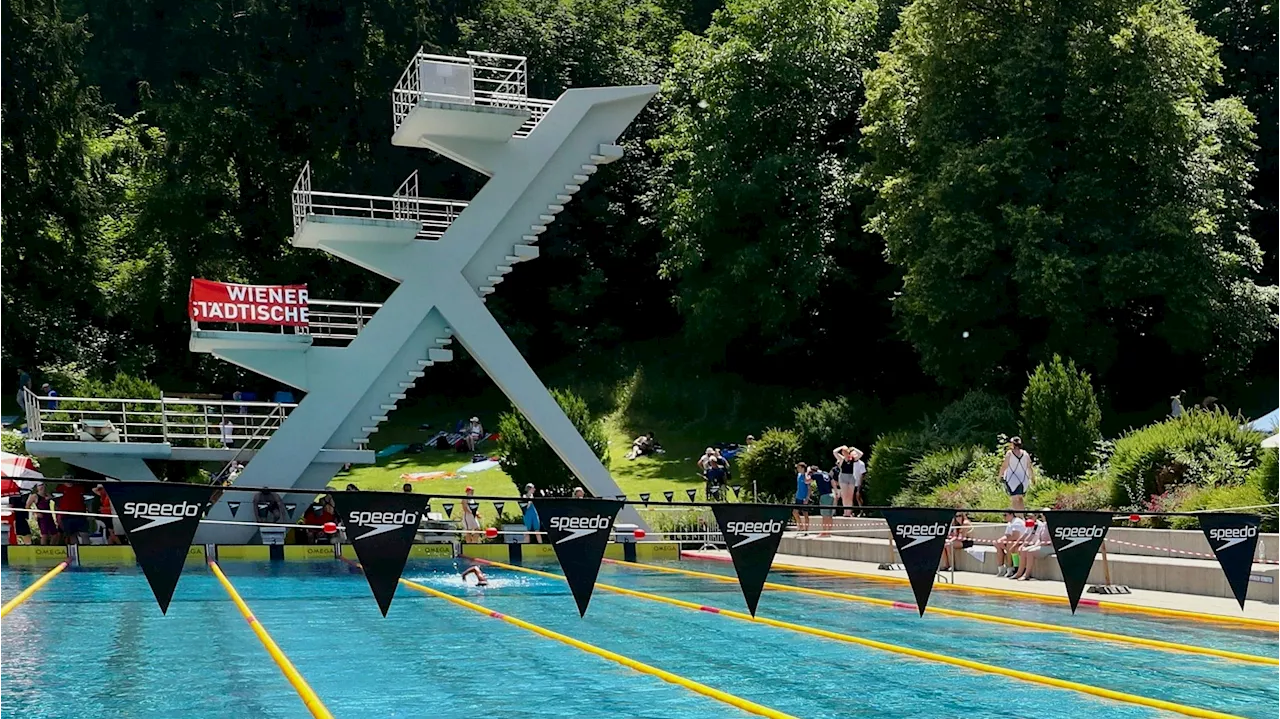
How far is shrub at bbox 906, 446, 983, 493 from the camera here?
2877 cm

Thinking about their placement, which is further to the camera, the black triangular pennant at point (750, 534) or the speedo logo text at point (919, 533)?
the speedo logo text at point (919, 533)

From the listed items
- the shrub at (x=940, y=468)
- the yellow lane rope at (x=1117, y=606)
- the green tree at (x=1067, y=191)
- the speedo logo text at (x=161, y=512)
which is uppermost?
the green tree at (x=1067, y=191)

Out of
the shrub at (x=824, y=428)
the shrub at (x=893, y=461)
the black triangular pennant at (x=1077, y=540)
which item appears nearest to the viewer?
the black triangular pennant at (x=1077, y=540)

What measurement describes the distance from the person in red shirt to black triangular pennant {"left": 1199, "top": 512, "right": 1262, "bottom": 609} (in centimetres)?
1975

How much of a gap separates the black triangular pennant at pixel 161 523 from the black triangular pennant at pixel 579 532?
2.79 metres

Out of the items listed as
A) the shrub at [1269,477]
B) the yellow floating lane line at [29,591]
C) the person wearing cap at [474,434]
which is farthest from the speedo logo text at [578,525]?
the person wearing cap at [474,434]

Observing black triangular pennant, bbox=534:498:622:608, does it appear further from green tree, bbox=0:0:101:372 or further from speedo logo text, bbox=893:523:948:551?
green tree, bbox=0:0:101:372

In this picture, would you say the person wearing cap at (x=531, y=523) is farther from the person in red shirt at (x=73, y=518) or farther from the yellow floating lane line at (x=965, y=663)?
the person in red shirt at (x=73, y=518)

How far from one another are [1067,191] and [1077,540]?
24598 millimetres

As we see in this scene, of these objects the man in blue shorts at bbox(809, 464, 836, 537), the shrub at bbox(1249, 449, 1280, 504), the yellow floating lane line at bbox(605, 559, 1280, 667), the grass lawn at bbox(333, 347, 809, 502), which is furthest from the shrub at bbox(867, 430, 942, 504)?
the shrub at bbox(1249, 449, 1280, 504)

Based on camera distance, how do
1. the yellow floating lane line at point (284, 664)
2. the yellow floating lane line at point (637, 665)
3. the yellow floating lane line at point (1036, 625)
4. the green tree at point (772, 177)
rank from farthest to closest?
the green tree at point (772, 177) < the yellow floating lane line at point (1036, 625) < the yellow floating lane line at point (637, 665) < the yellow floating lane line at point (284, 664)

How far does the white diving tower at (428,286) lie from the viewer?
2828 centimetres

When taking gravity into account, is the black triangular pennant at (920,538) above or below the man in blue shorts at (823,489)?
below

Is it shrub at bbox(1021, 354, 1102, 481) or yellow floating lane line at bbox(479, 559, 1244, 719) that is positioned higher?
shrub at bbox(1021, 354, 1102, 481)
